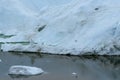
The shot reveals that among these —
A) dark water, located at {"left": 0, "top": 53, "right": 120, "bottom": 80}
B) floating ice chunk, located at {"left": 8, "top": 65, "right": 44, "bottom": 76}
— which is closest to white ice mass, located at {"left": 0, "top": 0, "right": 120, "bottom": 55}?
dark water, located at {"left": 0, "top": 53, "right": 120, "bottom": 80}

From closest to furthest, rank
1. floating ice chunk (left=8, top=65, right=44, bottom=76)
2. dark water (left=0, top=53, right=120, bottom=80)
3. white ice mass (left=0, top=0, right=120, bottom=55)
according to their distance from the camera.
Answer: dark water (left=0, top=53, right=120, bottom=80)
floating ice chunk (left=8, top=65, right=44, bottom=76)
white ice mass (left=0, top=0, right=120, bottom=55)

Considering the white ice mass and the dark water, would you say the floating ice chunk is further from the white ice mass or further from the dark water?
the white ice mass

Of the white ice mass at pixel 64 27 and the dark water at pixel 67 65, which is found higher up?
the white ice mass at pixel 64 27

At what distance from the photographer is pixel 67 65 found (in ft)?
46.9

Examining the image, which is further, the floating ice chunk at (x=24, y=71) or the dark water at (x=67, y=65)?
the floating ice chunk at (x=24, y=71)

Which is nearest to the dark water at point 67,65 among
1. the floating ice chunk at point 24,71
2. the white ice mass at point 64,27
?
the floating ice chunk at point 24,71

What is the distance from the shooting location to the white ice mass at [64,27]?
52.0 ft

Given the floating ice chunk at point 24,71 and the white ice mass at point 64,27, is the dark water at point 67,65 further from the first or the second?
the white ice mass at point 64,27

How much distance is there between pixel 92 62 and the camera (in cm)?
1453

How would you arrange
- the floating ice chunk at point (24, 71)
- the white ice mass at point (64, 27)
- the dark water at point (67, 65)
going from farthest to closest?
the white ice mass at point (64, 27)
the floating ice chunk at point (24, 71)
the dark water at point (67, 65)

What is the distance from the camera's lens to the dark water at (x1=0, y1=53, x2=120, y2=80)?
12.7 meters

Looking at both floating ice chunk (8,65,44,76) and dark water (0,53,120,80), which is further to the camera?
floating ice chunk (8,65,44,76)

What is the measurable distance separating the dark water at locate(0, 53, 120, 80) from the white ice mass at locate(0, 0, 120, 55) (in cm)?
57

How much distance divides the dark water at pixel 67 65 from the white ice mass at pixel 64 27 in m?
0.57
